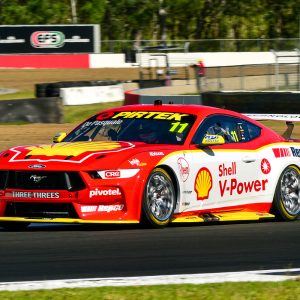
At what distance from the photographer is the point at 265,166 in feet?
33.4

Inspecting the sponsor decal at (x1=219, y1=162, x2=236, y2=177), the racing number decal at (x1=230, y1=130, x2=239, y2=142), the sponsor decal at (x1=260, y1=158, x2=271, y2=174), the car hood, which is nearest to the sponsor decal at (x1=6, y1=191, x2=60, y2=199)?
the car hood

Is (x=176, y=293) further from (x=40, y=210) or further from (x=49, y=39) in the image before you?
(x=49, y=39)

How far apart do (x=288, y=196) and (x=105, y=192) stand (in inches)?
102

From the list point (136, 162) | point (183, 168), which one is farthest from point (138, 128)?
point (136, 162)

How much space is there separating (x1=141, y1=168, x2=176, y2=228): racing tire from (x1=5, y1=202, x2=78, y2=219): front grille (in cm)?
67

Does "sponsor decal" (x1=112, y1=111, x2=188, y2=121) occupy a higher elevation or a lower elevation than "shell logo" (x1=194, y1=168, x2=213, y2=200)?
higher

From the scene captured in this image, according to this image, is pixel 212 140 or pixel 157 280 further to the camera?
pixel 212 140

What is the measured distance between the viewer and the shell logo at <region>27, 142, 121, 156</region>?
8889 mm

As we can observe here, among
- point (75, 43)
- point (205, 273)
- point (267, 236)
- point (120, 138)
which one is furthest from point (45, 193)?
point (75, 43)

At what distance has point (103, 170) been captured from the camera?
28.3ft

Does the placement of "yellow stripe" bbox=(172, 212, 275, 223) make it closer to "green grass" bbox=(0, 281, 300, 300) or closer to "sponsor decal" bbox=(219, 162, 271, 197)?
"sponsor decal" bbox=(219, 162, 271, 197)

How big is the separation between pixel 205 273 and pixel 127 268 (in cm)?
56

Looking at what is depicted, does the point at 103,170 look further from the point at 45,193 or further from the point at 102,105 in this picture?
the point at 102,105

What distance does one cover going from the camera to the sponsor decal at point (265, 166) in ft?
33.3
